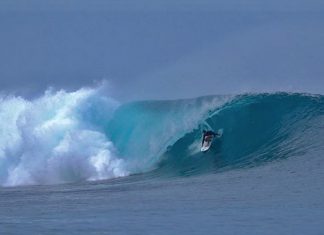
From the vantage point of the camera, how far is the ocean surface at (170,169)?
13773 millimetres

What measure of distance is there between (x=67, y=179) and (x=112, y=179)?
1.69 m

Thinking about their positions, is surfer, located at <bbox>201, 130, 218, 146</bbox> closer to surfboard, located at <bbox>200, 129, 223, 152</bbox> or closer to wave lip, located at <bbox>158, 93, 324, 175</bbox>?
surfboard, located at <bbox>200, 129, 223, 152</bbox>

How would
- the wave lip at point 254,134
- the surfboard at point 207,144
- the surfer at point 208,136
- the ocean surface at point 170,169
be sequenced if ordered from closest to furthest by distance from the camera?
the ocean surface at point 170,169, the wave lip at point 254,134, the surfboard at point 207,144, the surfer at point 208,136

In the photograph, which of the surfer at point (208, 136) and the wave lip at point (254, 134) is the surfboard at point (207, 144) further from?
the wave lip at point (254, 134)

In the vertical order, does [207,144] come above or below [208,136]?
below

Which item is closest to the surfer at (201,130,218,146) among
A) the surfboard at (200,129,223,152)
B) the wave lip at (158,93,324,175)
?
the surfboard at (200,129,223,152)

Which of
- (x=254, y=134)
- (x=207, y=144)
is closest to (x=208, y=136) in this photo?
(x=207, y=144)

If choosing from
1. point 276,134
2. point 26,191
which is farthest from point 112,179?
point 276,134

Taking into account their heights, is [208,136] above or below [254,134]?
above

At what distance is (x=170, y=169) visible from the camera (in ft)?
72.9

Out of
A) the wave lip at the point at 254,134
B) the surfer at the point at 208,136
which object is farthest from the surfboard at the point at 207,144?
the wave lip at the point at 254,134

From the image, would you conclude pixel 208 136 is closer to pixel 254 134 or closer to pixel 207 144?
pixel 207 144

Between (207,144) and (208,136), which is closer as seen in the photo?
(207,144)

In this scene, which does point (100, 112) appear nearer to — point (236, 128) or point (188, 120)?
point (188, 120)
